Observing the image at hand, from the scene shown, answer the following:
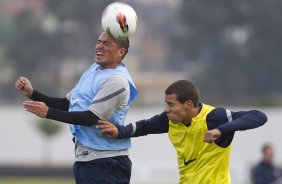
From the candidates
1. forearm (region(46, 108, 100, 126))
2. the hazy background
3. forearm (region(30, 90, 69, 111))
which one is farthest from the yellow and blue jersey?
the hazy background

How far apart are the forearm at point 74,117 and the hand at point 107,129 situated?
0.22 feet

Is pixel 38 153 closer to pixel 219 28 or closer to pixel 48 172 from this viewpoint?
pixel 48 172

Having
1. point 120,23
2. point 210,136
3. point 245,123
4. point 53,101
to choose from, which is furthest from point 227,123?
point 53,101

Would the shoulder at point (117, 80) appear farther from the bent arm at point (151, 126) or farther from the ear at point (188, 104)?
the ear at point (188, 104)

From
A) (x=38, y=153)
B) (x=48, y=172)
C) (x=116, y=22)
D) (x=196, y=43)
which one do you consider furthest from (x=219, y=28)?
(x=116, y=22)

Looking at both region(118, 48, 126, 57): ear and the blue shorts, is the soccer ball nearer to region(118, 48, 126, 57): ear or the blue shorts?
region(118, 48, 126, 57): ear

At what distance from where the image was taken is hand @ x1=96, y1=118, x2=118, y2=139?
848cm

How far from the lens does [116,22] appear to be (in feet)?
28.8

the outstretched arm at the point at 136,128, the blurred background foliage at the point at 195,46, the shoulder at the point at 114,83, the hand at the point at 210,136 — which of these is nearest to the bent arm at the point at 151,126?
the outstretched arm at the point at 136,128

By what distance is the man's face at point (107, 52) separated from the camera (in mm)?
8750

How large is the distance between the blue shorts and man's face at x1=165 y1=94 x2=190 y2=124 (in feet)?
2.02

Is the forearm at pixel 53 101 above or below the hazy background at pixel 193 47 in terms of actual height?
below

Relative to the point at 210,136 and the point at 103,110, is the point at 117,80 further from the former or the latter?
the point at 210,136

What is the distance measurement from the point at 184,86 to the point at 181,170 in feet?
2.59
